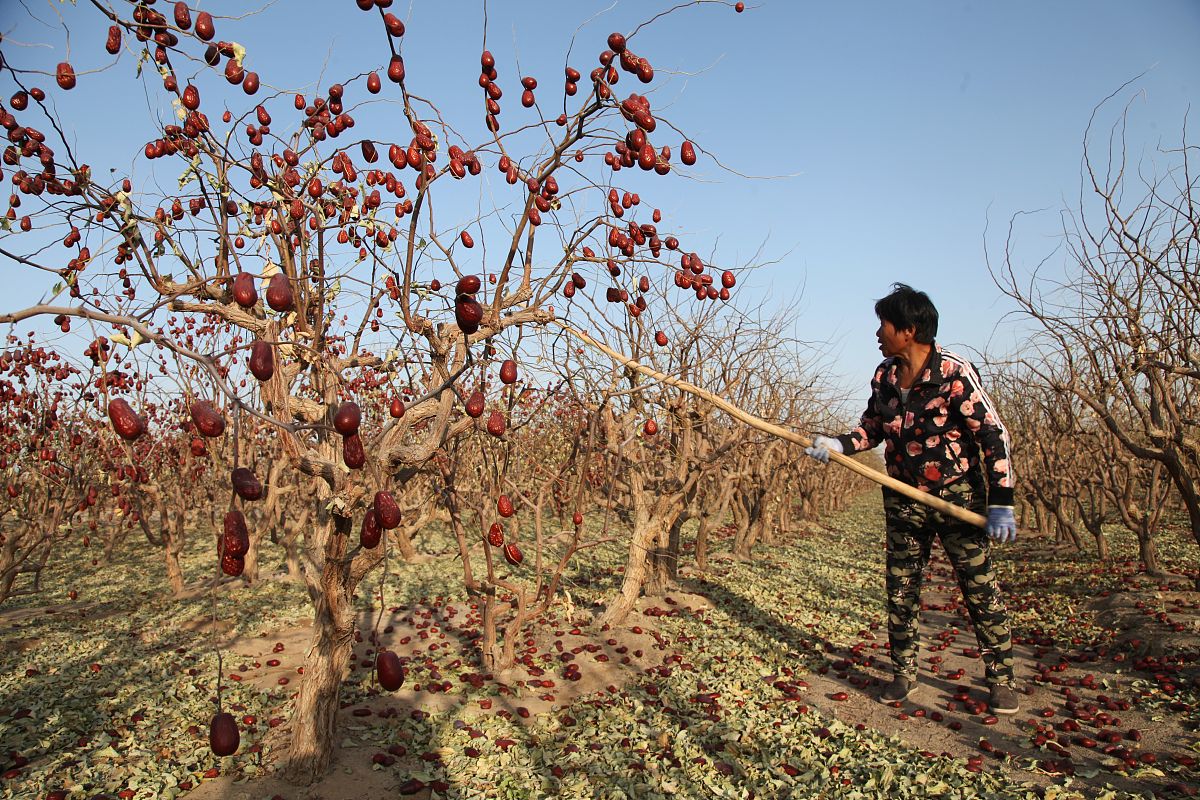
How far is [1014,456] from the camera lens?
13.3m

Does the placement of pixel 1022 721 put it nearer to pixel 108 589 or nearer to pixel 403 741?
pixel 403 741

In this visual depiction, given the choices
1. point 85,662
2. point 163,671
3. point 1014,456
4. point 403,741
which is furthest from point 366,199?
point 1014,456

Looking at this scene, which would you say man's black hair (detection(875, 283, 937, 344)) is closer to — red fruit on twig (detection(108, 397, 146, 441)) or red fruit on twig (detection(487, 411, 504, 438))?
red fruit on twig (detection(487, 411, 504, 438))

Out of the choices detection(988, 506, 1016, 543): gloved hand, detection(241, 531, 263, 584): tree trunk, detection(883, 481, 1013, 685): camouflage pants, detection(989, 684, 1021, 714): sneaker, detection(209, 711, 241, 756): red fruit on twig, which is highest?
detection(988, 506, 1016, 543): gloved hand

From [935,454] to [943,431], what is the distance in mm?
140

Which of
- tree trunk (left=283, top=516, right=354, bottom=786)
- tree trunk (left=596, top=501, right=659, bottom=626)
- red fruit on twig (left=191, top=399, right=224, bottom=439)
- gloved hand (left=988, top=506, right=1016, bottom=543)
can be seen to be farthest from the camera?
tree trunk (left=596, top=501, right=659, bottom=626)

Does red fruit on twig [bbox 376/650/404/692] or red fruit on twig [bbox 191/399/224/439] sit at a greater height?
red fruit on twig [bbox 191/399/224/439]

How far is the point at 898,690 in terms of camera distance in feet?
13.8

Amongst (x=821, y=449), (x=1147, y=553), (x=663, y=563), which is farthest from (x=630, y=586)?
(x=1147, y=553)

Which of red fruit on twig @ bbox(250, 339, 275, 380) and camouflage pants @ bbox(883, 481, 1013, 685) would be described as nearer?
red fruit on twig @ bbox(250, 339, 275, 380)

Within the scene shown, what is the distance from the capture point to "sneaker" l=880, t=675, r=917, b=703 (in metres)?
4.19

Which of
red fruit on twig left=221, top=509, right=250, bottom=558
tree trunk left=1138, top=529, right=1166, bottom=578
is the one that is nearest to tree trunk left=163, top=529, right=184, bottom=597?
red fruit on twig left=221, top=509, right=250, bottom=558

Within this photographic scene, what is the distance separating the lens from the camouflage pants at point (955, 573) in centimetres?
379

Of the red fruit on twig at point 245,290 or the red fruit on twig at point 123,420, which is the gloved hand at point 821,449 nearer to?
the red fruit on twig at point 245,290
